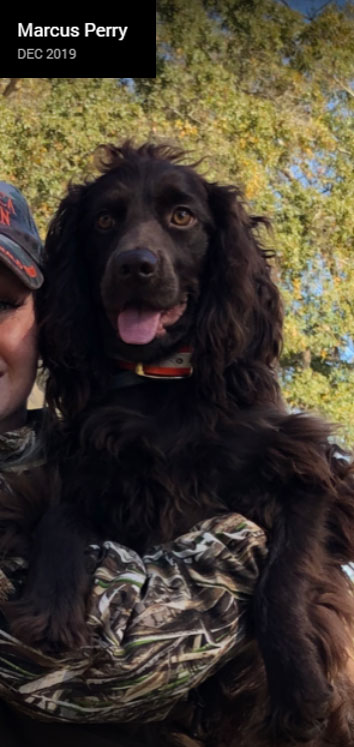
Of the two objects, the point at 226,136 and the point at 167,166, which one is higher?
the point at 226,136

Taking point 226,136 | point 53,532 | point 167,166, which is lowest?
point 53,532

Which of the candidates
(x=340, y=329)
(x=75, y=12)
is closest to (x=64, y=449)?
(x=75, y=12)

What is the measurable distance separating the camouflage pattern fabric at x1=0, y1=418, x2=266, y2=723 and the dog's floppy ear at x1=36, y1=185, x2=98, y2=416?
1.74 feet

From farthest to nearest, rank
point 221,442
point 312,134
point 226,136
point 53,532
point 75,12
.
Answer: point 312,134 < point 226,136 < point 75,12 < point 221,442 < point 53,532

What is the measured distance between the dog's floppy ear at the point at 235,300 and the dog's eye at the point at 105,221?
0.28 m

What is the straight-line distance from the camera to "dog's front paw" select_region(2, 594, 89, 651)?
2.24 meters

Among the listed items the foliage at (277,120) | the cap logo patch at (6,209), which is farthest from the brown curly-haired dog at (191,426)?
the foliage at (277,120)

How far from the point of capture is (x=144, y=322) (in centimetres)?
271

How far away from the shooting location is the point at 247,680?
8.50ft

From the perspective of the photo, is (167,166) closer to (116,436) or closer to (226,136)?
(116,436)

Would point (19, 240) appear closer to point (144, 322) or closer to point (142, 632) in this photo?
point (144, 322)

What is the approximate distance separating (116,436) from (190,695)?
2.24ft

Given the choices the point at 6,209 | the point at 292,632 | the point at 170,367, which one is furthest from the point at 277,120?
the point at 292,632

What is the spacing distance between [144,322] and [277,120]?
1279 cm
